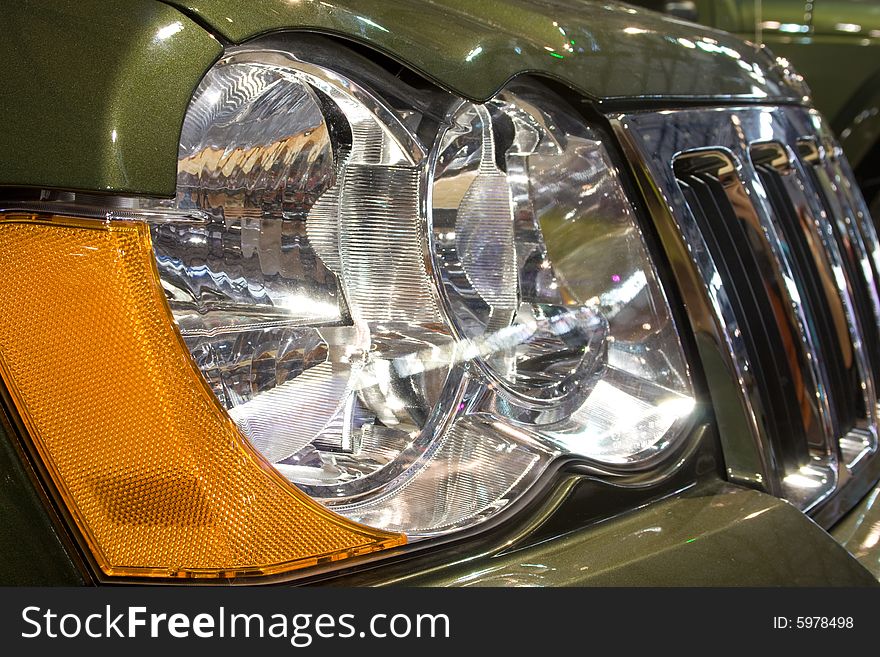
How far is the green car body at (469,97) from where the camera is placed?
772mm

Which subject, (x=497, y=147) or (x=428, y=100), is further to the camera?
(x=497, y=147)

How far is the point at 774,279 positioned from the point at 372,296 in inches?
26.0

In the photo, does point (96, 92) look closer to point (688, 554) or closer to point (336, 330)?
point (336, 330)

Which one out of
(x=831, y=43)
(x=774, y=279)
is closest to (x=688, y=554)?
(x=774, y=279)

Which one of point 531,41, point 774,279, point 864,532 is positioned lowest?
point 864,532

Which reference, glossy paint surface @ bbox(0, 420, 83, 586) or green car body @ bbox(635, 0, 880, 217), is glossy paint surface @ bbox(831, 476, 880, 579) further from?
green car body @ bbox(635, 0, 880, 217)

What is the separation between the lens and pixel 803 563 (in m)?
1.07

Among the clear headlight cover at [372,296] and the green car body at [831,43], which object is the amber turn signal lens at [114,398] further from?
the green car body at [831,43]

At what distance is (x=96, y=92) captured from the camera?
0.77 meters

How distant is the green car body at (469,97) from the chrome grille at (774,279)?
4 centimetres

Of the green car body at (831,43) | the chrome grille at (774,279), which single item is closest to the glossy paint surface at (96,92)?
the chrome grille at (774,279)

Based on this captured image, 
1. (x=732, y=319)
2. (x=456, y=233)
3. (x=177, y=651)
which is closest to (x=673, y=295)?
(x=732, y=319)

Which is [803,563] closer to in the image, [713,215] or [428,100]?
[713,215]

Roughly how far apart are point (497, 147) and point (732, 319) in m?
0.37
